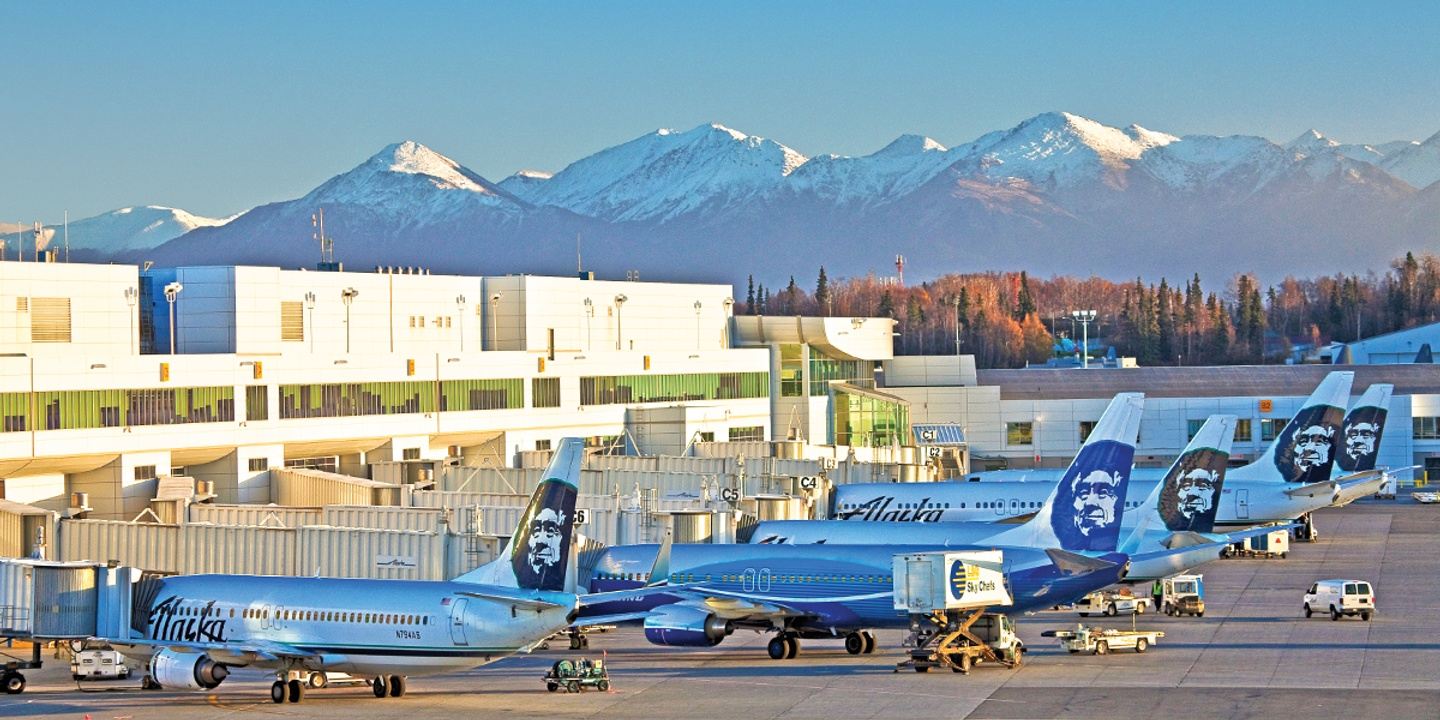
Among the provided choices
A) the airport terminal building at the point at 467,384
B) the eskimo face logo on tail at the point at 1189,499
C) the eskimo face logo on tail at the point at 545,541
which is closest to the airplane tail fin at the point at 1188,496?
the eskimo face logo on tail at the point at 1189,499

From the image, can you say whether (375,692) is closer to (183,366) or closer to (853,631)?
(853,631)

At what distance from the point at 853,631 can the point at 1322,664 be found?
11.9 m

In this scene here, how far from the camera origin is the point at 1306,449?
81000 mm

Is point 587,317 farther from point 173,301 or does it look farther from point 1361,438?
point 1361,438

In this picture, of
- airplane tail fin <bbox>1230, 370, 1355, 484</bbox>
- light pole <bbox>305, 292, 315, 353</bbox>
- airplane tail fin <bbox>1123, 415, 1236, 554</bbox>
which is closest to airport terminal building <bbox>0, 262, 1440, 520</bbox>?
light pole <bbox>305, 292, 315, 353</bbox>

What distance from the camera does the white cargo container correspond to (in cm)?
4569

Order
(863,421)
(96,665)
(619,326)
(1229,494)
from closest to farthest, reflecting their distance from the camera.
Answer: (96,665)
(1229,494)
(619,326)
(863,421)

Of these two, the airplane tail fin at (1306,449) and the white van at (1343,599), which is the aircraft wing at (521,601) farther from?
the airplane tail fin at (1306,449)

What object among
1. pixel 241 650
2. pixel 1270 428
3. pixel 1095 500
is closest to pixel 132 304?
pixel 241 650

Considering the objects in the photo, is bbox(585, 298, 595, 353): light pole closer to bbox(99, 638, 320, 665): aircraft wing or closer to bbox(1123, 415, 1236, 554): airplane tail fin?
bbox(1123, 415, 1236, 554): airplane tail fin

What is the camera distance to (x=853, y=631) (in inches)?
1956

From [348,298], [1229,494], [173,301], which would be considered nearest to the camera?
[1229,494]

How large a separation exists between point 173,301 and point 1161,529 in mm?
42925

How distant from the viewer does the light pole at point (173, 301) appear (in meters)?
77.7
